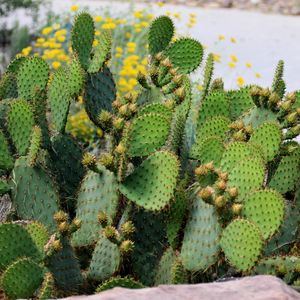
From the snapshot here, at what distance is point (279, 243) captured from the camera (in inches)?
157

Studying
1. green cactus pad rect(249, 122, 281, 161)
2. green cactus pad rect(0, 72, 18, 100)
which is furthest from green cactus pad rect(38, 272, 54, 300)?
green cactus pad rect(0, 72, 18, 100)

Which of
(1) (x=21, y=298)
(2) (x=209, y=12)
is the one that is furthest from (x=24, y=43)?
(1) (x=21, y=298)

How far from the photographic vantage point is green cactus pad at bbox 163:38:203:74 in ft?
15.1

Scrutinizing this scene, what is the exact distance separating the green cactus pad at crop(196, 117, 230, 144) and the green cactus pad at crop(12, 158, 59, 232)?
744 mm

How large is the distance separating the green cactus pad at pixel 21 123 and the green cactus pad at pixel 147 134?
1.59ft

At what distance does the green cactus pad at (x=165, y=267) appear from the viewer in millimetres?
3730

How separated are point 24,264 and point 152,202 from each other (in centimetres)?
57

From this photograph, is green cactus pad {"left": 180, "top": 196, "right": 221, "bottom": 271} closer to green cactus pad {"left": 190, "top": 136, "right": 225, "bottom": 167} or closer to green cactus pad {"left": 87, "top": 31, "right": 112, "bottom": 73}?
green cactus pad {"left": 190, "top": 136, "right": 225, "bottom": 167}

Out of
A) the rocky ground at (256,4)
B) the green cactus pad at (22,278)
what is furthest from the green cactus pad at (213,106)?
the rocky ground at (256,4)

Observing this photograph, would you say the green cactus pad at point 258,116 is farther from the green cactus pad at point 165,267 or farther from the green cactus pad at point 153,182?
the green cactus pad at point 165,267

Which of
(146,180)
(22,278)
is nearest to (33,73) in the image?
(146,180)

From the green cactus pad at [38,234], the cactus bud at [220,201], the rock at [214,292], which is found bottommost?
the green cactus pad at [38,234]

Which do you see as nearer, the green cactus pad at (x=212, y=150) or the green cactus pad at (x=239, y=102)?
the green cactus pad at (x=212, y=150)

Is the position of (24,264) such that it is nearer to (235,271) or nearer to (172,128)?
(235,271)
